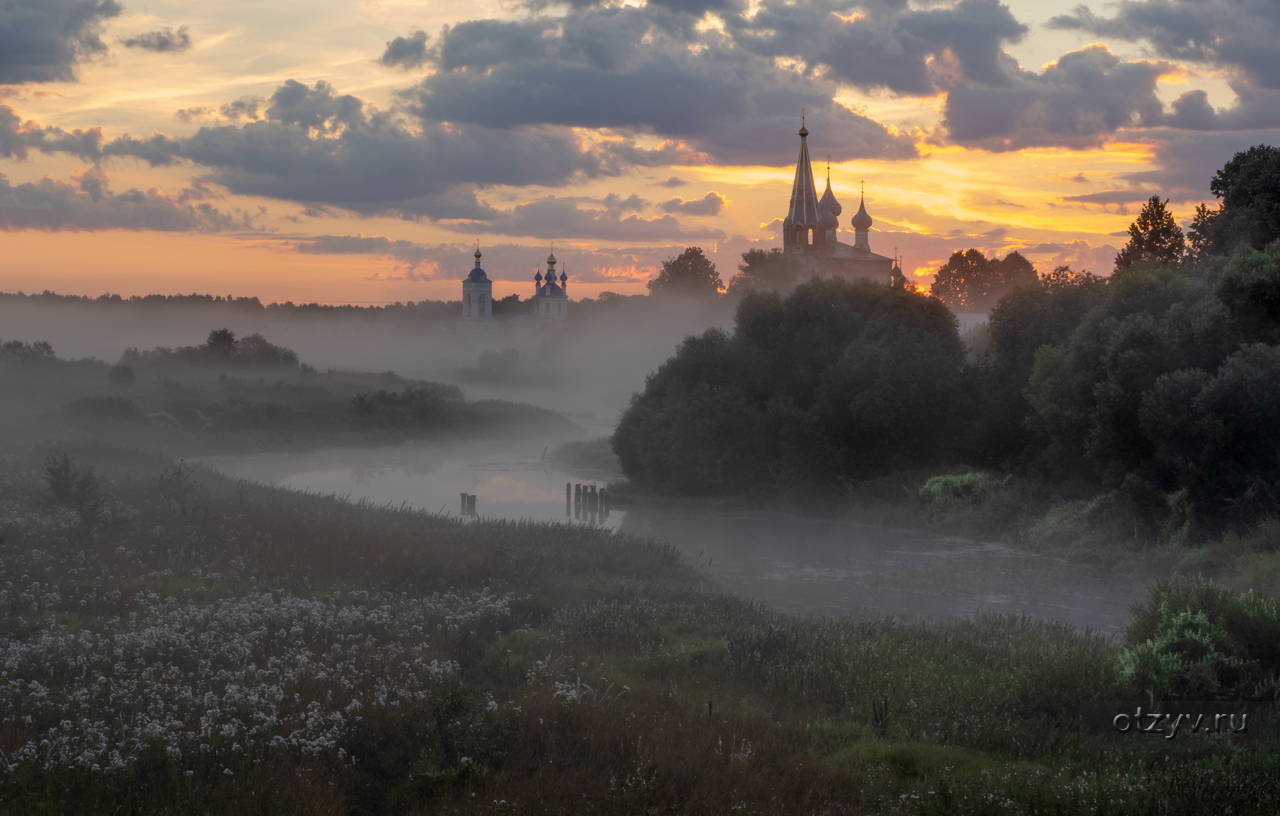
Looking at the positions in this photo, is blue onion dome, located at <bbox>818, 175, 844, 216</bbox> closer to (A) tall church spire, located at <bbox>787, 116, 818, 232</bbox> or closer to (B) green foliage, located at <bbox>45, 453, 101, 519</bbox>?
(A) tall church spire, located at <bbox>787, 116, 818, 232</bbox>

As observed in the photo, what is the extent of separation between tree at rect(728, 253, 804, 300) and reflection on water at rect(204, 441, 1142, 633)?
4558 centimetres

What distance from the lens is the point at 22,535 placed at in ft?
62.2

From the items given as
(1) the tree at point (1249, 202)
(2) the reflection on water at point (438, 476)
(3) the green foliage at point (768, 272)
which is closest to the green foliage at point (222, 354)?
(2) the reflection on water at point (438, 476)

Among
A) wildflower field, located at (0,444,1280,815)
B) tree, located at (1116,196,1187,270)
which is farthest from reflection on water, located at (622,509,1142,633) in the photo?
tree, located at (1116,196,1187,270)

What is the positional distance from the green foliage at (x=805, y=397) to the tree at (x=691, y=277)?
259ft

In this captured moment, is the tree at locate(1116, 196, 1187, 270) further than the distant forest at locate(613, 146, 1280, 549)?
Yes

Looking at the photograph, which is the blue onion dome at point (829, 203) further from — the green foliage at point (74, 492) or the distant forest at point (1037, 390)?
the green foliage at point (74, 492)

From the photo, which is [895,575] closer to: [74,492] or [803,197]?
[74,492]

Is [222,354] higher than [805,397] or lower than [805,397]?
higher

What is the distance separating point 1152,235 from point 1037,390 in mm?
38907

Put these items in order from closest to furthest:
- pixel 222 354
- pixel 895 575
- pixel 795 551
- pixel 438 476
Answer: pixel 895 575 < pixel 795 551 < pixel 438 476 < pixel 222 354

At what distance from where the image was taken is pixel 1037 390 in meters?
33.4

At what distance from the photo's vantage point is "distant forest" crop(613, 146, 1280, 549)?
24.8 metres

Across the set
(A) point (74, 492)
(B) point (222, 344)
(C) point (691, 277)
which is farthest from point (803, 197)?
(A) point (74, 492)
